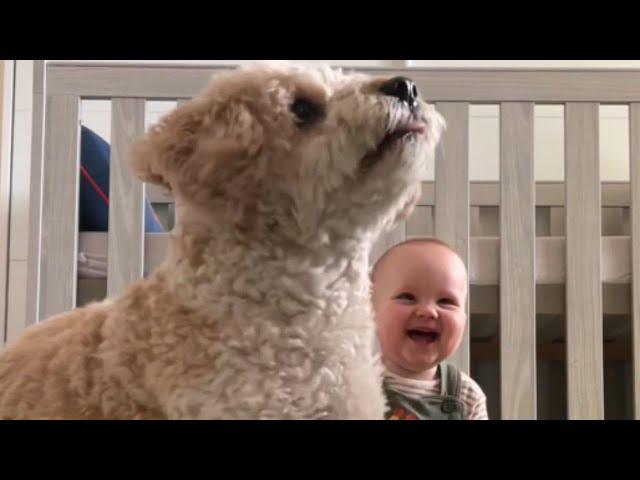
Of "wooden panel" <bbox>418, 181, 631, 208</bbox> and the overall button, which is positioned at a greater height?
"wooden panel" <bbox>418, 181, 631, 208</bbox>

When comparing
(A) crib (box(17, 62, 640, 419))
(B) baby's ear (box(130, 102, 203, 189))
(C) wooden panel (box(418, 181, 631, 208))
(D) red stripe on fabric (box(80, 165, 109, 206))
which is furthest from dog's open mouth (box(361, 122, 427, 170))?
(C) wooden panel (box(418, 181, 631, 208))

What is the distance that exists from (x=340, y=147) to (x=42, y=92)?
80 cm

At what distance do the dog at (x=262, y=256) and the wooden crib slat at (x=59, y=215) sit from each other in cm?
53

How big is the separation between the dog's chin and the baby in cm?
38

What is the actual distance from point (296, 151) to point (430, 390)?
1.57ft

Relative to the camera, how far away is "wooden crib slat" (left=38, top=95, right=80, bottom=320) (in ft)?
4.68

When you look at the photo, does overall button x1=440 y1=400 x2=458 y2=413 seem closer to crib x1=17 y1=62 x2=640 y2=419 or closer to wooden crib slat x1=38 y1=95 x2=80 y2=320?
crib x1=17 y1=62 x2=640 y2=419

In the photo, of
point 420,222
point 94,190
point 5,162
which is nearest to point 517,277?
point 420,222

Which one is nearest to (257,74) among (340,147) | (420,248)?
(340,147)

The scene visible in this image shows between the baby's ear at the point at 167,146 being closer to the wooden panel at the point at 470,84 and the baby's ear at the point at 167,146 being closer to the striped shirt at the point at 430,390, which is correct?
the striped shirt at the point at 430,390

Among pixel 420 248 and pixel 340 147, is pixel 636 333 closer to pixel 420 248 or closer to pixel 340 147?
pixel 420 248

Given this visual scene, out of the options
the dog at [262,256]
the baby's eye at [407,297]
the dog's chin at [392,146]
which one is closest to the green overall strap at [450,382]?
A: the baby's eye at [407,297]

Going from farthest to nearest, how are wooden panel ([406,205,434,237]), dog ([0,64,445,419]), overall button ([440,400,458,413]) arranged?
wooden panel ([406,205,434,237]) → overall button ([440,400,458,413]) → dog ([0,64,445,419])
